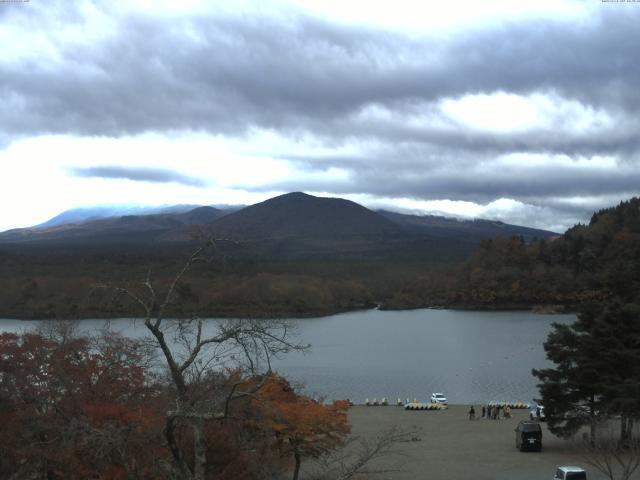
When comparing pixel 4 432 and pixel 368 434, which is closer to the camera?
pixel 4 432

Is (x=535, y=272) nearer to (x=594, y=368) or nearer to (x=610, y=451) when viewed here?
(x=594, y=368)

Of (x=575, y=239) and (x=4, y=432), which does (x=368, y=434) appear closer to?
(x=4, y=432)

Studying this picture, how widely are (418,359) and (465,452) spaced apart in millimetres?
28959

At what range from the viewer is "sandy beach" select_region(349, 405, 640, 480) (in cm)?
1745

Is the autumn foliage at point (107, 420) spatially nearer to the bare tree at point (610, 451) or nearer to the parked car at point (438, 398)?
the bare tree at point (610, 451)

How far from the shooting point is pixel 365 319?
278ft

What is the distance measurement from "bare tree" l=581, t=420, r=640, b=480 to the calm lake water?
341 inches

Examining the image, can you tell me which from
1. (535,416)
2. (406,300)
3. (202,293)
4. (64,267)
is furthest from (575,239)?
(535,416)

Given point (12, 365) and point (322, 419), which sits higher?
point (12, 365)

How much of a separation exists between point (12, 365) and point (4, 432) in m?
2.47

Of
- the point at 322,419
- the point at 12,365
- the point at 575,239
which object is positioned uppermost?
the point at 575,239

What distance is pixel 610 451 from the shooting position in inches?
589

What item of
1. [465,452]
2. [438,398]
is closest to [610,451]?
[465,452]

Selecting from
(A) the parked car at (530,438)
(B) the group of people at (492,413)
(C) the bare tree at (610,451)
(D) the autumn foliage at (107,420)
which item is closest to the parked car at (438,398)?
(B) the group of people at (492,413)
